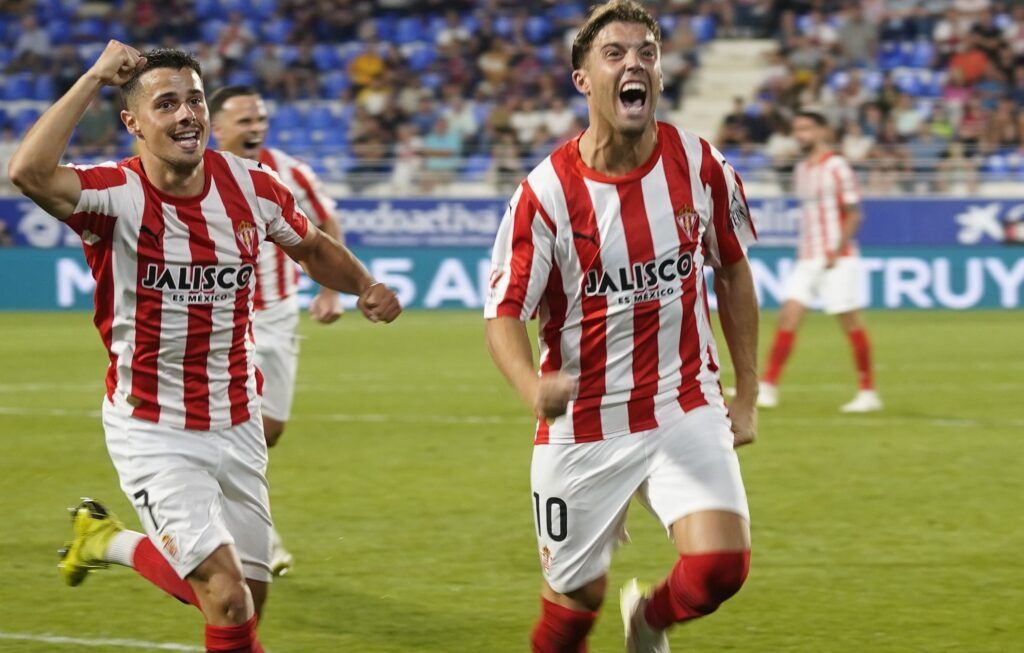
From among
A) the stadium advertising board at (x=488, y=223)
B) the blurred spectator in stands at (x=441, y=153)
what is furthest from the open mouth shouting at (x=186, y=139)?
the blurred spectator in stands at (x=441, y=153)

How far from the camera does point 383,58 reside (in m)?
25.5

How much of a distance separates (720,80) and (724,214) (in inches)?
803

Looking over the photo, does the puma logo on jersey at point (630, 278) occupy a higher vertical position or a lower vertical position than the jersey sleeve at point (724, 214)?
lower

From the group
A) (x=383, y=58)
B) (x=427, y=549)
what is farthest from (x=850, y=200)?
(x=383, y=58)

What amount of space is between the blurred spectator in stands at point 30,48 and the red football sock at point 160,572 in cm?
2199

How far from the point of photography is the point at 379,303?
526cm

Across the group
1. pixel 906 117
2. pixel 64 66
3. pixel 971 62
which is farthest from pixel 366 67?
pixel 971 62

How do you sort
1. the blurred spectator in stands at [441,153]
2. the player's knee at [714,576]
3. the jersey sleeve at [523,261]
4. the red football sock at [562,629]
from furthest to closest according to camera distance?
the blurred spectator in stands at [441,153] < the red football sock at [562,629] < the jersey sleeve at [523,261] < the player's knee at [714,576]

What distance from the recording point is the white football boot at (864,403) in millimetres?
11750

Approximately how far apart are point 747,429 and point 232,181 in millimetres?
1797

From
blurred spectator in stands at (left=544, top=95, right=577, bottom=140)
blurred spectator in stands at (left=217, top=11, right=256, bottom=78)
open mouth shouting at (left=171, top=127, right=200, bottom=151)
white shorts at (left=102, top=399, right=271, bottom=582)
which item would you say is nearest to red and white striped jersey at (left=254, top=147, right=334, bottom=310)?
white shorts at (left=102, top=399, right=271, bottom=582)

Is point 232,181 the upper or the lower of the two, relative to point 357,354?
upper

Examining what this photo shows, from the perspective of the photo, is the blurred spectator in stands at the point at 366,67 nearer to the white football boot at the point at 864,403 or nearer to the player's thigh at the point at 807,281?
the player's thigh at the point at 807,281

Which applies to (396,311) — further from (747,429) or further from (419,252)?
(419,252)
